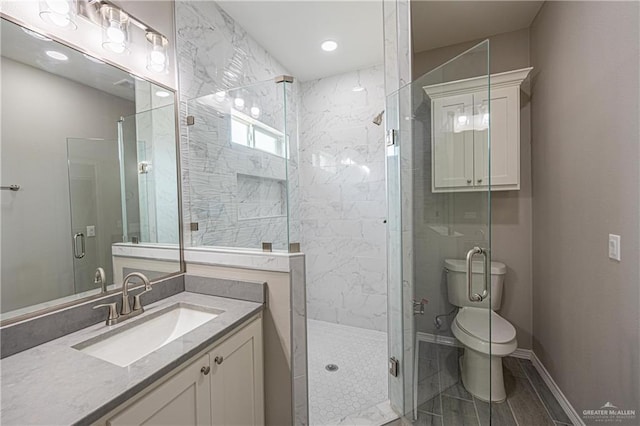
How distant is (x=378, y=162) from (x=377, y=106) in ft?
1.90

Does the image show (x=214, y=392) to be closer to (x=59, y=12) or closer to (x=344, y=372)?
(x=344, y=372)

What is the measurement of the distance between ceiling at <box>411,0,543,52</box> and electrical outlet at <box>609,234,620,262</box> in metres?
1.79

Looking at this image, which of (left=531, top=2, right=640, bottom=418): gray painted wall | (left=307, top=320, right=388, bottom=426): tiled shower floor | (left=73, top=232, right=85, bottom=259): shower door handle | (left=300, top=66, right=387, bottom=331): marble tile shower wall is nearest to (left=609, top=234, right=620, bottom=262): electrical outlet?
(left=531, top=2, right=640, bottom=418): gray painted wall

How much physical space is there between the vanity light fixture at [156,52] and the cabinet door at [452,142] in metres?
1.57

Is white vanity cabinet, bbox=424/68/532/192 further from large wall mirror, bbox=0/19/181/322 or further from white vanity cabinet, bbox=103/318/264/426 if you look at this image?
large wall mirror, bbox=0/19/181/322

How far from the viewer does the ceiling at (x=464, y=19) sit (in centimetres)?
198

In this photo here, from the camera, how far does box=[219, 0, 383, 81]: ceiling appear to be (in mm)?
1965

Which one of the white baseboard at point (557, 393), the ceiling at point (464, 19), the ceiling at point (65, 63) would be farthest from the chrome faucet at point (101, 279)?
the white baseboard at point (557, 393)

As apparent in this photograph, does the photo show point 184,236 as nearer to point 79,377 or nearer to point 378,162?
point 79,377

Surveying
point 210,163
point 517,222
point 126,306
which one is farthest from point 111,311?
point 517,222

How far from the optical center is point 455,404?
153 centimetres

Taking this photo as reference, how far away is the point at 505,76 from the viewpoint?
2.13 meters

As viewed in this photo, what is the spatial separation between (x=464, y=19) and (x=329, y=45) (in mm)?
1105

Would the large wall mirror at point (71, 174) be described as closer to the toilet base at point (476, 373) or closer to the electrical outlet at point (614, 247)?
the toilet base at point (476, 373)
